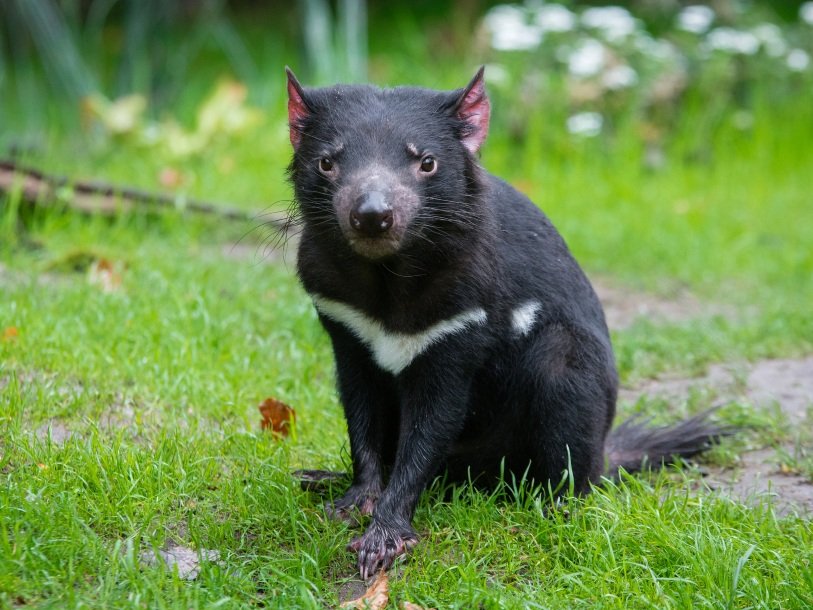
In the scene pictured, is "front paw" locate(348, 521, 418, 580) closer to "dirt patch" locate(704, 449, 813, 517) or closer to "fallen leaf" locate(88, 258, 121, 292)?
"dirt patch" locate(704, 449, 813, 517)

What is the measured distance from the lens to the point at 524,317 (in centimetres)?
315

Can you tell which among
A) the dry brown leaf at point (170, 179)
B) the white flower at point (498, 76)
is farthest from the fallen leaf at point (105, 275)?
the white flower at point (498, 76)

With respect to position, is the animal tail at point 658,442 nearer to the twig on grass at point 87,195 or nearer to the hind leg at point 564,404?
the hind leg at point 564,404

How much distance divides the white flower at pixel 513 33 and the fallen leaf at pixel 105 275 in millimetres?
4125

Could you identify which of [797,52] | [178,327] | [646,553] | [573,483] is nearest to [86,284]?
[178,327]

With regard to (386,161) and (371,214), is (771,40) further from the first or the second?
(371,214)

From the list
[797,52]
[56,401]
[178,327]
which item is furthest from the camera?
[797,52]

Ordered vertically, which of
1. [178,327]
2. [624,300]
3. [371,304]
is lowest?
[624,300]

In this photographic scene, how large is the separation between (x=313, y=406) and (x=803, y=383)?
85.0 inches

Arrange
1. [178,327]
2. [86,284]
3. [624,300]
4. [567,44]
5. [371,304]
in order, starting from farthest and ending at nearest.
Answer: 1. [567,44]
2. [624,300]
3. [86,284]
4. [178,327]
5. [371,304]

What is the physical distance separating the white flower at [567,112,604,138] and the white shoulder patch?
189 inches

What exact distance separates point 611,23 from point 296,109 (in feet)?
19.9

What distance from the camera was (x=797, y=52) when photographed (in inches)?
349

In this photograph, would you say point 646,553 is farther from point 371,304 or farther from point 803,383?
point 803,383
